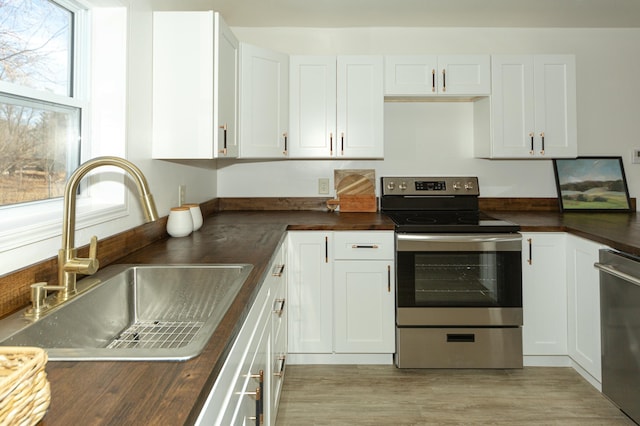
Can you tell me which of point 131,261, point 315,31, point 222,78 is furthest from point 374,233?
point 315,31

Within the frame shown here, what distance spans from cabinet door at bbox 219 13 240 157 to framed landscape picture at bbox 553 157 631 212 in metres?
2.32

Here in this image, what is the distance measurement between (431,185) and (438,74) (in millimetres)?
750

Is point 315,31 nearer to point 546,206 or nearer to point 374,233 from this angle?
point 374,233

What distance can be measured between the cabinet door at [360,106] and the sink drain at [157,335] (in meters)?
1.77

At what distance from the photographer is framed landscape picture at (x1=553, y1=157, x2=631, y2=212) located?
305 centimetres

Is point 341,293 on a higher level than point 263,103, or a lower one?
lower

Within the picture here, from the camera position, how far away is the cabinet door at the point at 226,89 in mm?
2076

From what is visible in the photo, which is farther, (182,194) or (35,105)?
(182,194)

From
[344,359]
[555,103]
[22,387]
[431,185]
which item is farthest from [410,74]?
[22,387]

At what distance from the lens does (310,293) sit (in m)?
2.52

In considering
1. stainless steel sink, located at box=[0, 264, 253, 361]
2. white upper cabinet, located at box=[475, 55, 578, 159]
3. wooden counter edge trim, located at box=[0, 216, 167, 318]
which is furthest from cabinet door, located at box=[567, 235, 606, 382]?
wooden counter edge trim, located at box=[0, 216, 167, 318]

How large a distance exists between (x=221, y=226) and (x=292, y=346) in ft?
2.70

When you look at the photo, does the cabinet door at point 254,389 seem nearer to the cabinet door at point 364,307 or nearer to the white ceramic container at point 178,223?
the white ceramic container at point 178,223

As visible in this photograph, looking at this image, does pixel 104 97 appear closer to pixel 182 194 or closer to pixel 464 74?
pixel 182 194
